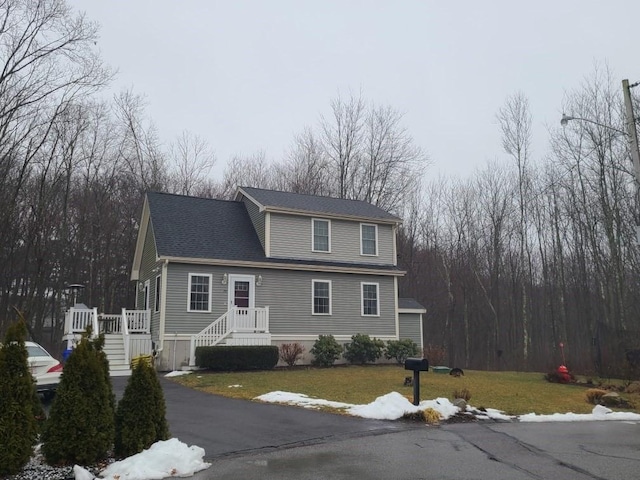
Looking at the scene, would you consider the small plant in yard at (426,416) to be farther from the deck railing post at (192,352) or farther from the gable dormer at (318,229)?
the gable dormer at (318,229)

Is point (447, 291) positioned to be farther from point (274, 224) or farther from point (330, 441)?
point (330, 441)

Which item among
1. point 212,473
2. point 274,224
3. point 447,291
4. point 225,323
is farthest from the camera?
point 447,291

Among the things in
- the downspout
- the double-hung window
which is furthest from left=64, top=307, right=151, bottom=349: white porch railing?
the double-hung window

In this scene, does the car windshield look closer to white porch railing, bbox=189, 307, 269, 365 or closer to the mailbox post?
white porch railing, bbox=189, 307, 269, 365

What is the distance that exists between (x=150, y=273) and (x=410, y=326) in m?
12.1

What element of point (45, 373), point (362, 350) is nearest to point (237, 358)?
point (362, 350)

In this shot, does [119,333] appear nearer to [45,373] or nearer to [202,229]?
[202,229]

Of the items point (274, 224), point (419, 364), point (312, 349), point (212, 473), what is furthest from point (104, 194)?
point (212, 473)

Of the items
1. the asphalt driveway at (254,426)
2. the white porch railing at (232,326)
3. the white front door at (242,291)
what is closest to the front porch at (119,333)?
the white porch railing at (232,326)

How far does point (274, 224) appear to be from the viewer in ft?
72.8

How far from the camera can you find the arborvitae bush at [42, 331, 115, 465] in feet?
20.0

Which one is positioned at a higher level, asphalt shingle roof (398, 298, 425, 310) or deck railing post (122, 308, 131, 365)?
asphalt shingle roof (398, 298, 425, 310)

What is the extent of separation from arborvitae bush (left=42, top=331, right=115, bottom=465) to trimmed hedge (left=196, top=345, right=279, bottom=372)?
37.9 feet

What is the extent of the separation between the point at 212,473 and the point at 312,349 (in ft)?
48.8
